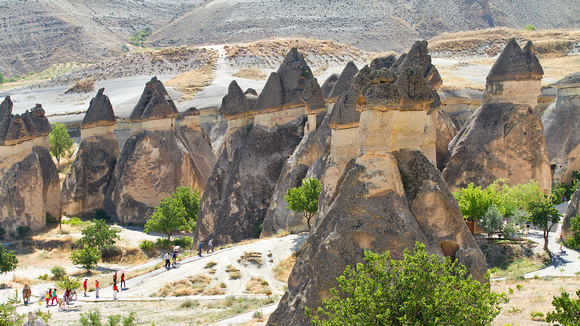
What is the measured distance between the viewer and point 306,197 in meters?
23.5

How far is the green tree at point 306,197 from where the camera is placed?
23.3 meters

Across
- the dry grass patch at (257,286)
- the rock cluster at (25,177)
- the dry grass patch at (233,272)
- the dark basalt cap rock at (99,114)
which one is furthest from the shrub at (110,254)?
the dark basalt cap rock at (99,114)

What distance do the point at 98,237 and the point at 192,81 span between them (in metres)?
40.0

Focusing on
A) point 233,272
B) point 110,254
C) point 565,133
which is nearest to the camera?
point 233,272

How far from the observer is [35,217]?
32.5 m

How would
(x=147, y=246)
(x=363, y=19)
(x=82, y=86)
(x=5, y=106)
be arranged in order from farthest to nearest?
(x=363, y=19) → (x=82, y=86) → (x=5, y=106) → (x=147, y=246)

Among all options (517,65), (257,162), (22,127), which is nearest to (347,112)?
(257,162)

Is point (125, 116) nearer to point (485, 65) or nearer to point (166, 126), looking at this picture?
point (166, 126)

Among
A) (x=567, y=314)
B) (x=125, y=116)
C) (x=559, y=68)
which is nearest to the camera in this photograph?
(x=567, y=314)

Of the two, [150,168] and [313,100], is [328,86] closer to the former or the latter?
[313,100]

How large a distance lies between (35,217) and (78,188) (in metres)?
5.06

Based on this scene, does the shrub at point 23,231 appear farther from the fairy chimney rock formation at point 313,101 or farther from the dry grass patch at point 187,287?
the fairy chimney rock formation at point 313,101

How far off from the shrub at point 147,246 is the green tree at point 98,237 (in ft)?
3.86

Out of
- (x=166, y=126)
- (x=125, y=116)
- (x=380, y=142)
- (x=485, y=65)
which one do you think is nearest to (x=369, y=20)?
(x=485, y=65)
